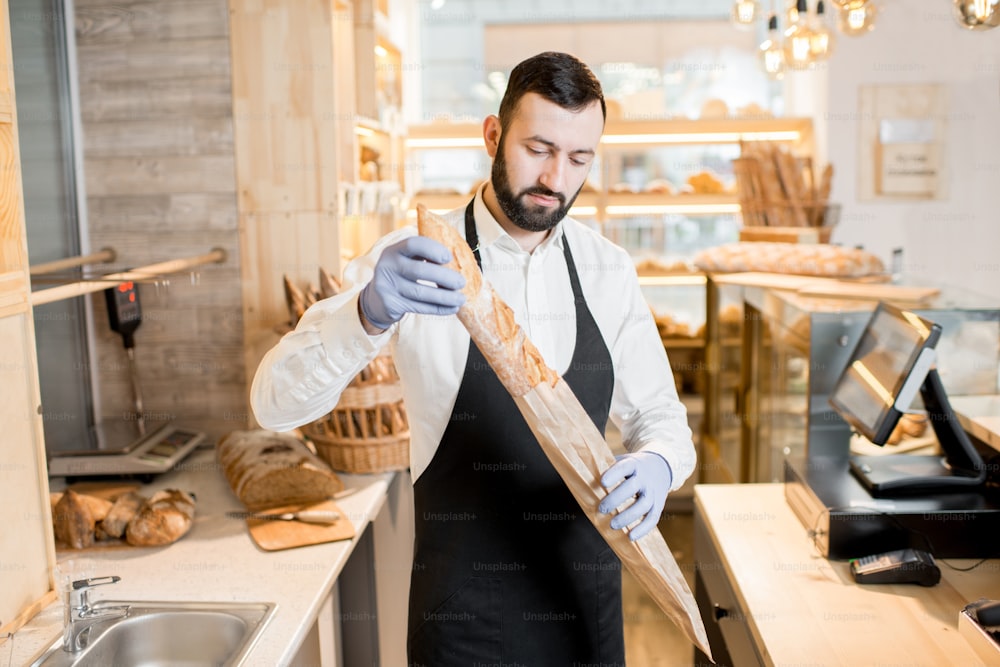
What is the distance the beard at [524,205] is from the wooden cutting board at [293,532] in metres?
0.97

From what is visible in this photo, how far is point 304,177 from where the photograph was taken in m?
3.05

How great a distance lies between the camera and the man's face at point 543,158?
1.57 metres

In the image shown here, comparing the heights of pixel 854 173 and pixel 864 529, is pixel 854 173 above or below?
above

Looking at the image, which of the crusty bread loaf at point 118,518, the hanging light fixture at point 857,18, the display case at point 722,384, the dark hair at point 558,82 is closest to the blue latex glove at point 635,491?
the dark hair at point 558,82

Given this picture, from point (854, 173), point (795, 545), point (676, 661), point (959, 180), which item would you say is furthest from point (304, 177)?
point (959, 180)

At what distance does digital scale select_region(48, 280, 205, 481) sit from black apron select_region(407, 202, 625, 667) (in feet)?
3.92

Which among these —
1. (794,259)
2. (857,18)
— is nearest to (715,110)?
(794,259)

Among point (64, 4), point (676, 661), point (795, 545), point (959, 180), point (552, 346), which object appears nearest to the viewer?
point (552, 346)

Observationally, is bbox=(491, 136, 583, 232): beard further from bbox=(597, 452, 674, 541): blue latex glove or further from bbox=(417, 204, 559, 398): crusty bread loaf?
bbox=(597, 452, 674, 541): blue latex glove

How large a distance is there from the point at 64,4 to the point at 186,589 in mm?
1998

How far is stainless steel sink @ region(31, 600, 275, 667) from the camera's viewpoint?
177 centimetres

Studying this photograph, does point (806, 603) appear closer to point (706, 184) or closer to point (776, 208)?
point (776, 208)

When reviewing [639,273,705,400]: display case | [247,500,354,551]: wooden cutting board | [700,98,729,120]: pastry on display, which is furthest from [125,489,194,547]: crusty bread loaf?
[700,98,729,120]: pastry on display

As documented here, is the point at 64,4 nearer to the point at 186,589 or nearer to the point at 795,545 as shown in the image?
the point at 186,589
